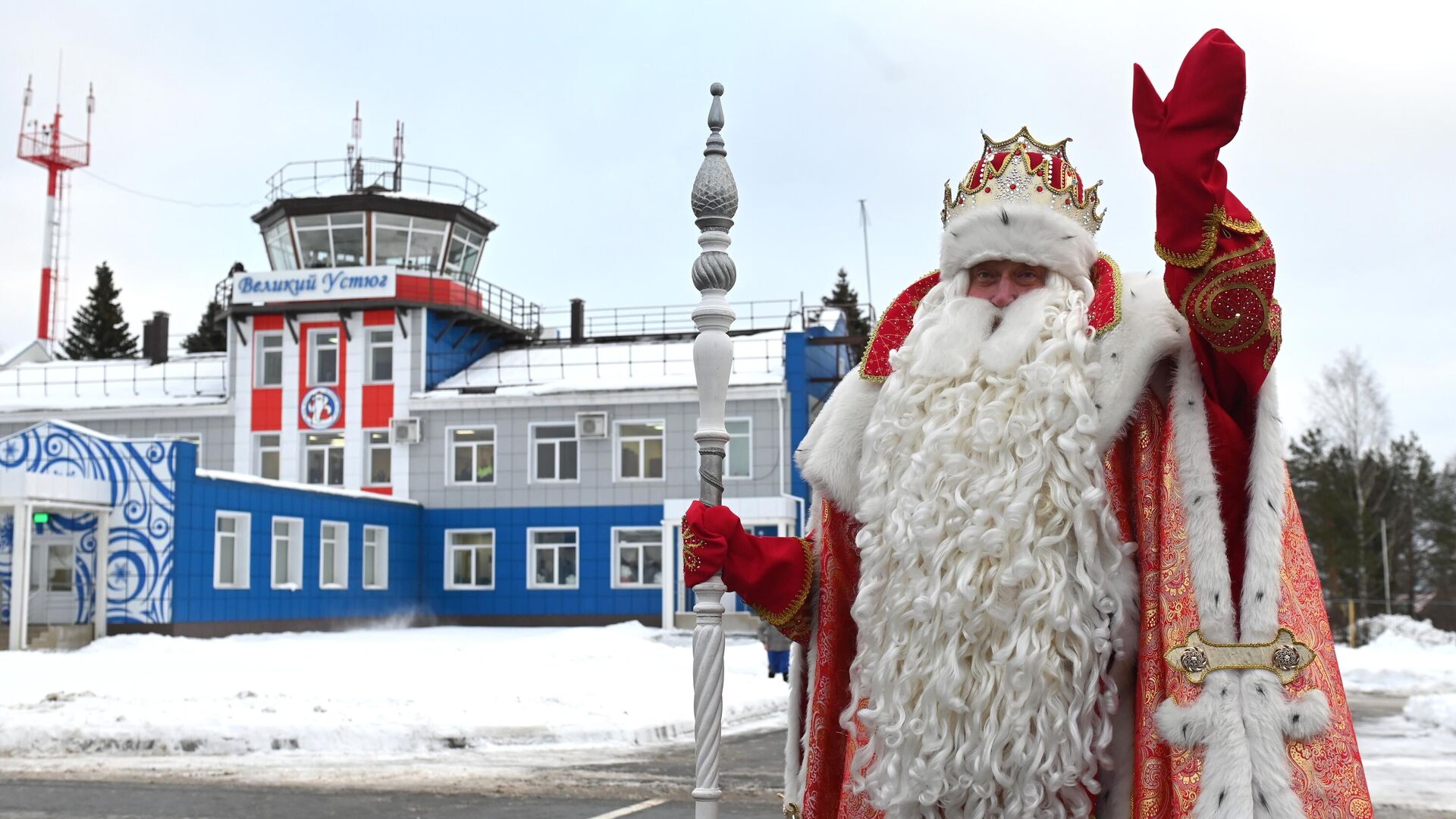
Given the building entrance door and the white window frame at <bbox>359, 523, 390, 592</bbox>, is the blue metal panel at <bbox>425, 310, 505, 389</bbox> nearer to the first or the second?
the white window frame at <bbox>359, 523, 390, 592</bbox>

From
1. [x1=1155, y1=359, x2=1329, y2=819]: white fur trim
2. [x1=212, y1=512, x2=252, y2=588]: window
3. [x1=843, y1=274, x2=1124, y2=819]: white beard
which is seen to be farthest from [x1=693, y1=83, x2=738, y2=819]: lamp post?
[x1=212, y1=512, x2=252, y2=588]: window

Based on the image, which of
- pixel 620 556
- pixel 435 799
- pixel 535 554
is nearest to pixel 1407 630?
pixel 620 556

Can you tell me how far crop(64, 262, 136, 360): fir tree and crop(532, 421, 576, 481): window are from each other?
1427 inches

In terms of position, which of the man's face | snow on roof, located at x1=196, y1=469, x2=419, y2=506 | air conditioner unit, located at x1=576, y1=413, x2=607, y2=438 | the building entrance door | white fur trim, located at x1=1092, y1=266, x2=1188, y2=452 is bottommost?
the building entrance door

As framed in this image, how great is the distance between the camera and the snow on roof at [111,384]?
35.9m

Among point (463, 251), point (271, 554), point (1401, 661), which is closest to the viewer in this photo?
point (1401, 661)

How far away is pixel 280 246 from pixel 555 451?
9431mm

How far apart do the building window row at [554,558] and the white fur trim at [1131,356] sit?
2993 cm

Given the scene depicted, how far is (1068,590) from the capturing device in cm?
296

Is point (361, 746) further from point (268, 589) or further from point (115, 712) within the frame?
point (268, 589)

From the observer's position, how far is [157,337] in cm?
3881

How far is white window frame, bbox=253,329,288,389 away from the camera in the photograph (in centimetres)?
3500

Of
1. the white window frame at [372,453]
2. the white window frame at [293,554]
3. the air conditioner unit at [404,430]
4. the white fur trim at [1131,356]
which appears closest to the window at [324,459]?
the white window frame at [372,453]

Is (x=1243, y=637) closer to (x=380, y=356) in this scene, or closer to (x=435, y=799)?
(x=435, y=799)
